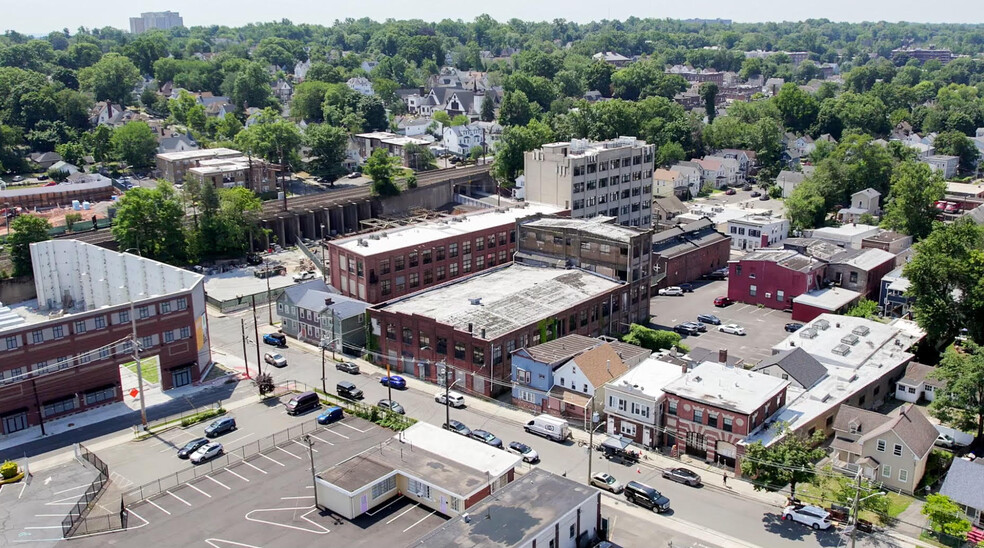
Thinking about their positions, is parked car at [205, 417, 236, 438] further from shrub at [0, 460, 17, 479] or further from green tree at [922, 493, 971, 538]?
green tree at [922, 493, 971, 538]

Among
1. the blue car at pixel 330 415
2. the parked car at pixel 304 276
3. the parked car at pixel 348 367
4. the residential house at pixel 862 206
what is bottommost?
the parked car at pixel 348 367

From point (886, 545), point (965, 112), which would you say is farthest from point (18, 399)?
point (965, 112)

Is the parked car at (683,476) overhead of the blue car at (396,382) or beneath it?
beneath

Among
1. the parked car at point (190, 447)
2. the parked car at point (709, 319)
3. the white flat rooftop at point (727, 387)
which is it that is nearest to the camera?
the white flat rooftop at point (727, 387)

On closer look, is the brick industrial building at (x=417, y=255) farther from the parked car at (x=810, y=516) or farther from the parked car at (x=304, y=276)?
the parked car at (x=810, y=516)

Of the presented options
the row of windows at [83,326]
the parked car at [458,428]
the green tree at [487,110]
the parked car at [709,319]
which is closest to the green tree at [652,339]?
the parked car at [709,319]

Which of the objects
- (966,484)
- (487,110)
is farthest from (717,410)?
(487,110)

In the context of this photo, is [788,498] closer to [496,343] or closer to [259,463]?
[496,343]
